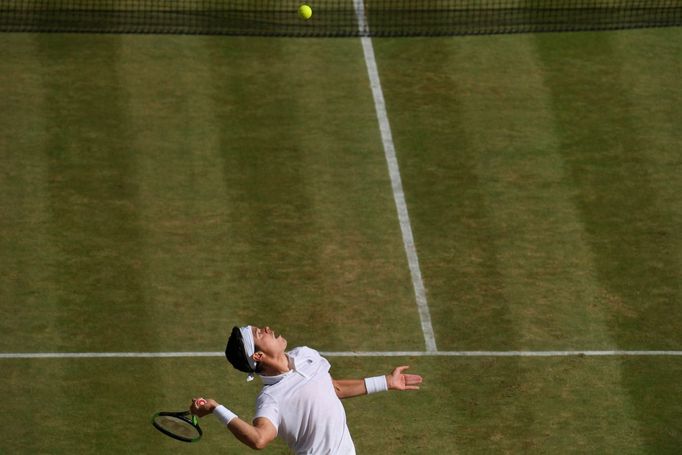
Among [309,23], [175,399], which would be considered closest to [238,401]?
[175,399]

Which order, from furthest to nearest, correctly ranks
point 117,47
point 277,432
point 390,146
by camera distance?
point 117,47, point 390,146, point 277,432

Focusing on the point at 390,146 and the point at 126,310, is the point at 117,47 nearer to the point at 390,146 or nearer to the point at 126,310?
the point at 390,146

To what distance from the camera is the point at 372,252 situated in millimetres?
16594

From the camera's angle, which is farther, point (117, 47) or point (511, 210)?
point (117, 47)

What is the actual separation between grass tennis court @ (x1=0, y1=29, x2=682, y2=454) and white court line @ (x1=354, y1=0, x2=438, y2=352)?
9 cm

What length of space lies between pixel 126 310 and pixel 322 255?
228cm

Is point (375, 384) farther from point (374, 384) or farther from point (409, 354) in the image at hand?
point (409, 354)

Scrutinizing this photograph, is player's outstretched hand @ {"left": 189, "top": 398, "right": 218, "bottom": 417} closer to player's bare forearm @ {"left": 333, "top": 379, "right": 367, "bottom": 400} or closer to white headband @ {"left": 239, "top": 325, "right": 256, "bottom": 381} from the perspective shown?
white headband @ {"left": 239, "top": 325, "right": 256, "bottom": 381}

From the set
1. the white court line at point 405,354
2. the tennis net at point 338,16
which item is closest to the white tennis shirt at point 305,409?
the white court line at point 405,354

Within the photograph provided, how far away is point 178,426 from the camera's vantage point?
10906mm

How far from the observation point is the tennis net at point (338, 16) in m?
20.7

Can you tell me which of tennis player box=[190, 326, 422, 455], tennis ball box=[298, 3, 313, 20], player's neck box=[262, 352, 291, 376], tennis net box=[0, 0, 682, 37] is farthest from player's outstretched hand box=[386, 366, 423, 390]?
tennis net box=[0, 0, 682, 37]

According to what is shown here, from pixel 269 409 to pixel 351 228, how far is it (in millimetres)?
6786

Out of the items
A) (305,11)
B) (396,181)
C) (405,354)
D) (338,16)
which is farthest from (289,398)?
(338,16)
